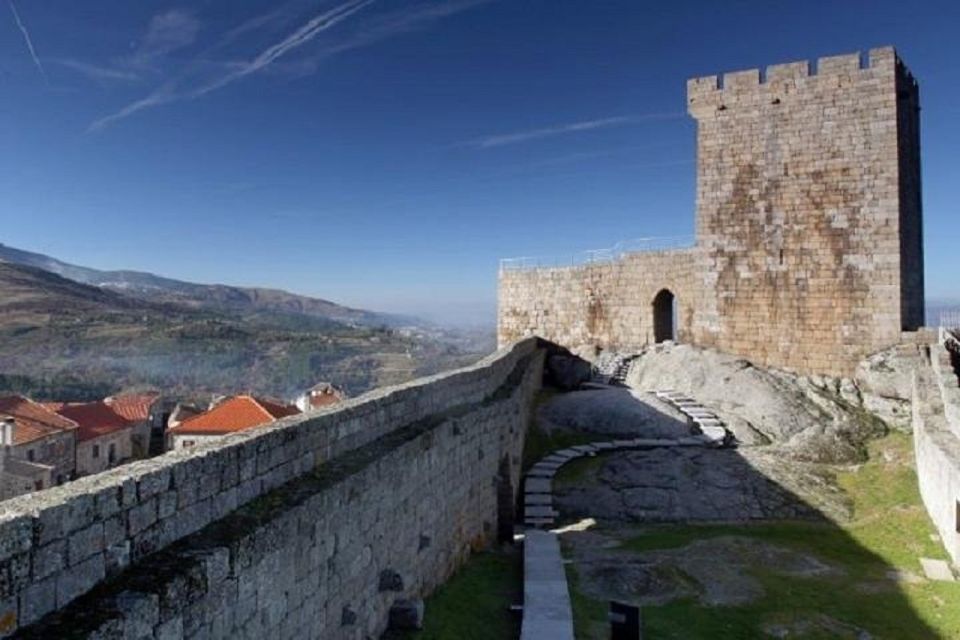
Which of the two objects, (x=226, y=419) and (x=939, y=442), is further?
(x=226, y=419)

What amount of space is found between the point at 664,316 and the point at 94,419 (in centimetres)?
4673

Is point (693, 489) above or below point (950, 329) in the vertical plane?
below

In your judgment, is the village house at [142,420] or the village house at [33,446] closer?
the village house at [33,446]

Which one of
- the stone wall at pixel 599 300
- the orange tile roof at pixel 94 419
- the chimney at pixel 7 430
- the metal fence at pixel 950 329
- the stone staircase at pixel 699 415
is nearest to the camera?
the stone staircase at pixel 699 415

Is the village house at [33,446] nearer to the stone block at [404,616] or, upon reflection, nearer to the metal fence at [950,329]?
the stone block at [404,616]

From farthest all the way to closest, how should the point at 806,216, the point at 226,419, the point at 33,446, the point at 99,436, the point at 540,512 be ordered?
the point at 99,436
the point at 226,419
the point at 33,446
the point at 806,216
the point at 540,512

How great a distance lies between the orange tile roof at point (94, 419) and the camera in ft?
173

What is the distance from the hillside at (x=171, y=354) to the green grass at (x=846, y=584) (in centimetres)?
9617

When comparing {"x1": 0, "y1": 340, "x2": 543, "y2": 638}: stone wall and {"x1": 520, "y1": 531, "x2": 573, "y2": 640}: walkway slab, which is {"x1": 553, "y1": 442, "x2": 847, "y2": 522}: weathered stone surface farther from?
{"x1": 0, "y1": 340, "x2": 543, "y2": 638}: stone wall

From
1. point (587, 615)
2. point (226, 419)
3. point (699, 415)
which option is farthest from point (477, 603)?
point (226, 419)

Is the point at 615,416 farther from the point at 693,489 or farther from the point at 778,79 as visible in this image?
the point at 778,79

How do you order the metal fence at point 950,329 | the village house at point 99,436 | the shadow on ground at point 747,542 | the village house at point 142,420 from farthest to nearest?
the village house at point 142,420, the village house at point 99,436, the metal fence at point 950,329, the shadow on ground at point 747,542

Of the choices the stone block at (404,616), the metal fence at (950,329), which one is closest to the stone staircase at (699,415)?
the metal fence at (950,329)

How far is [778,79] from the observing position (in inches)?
822
